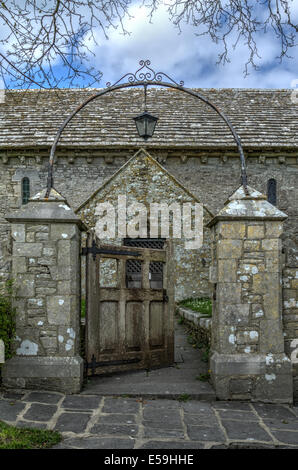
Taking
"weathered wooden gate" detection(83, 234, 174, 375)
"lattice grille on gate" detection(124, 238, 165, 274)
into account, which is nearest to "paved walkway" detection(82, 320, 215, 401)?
"weathered wooden gate" detection(83, 234, 174, 375)

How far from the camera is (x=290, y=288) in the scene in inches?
223

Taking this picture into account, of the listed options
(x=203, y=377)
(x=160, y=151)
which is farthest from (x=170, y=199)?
(x=203, y=377)

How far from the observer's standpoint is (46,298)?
215 inches

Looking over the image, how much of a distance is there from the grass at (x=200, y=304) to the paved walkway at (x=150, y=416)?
2.79m

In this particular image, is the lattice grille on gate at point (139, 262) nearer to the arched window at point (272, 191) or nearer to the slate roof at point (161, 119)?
the slate roof at point (161, 119)

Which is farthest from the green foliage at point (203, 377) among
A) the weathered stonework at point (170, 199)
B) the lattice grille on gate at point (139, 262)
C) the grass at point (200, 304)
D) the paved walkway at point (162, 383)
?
the lattice grille on gate at point (139, 262)

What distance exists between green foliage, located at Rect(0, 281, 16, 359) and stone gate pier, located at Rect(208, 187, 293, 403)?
8.72 feet

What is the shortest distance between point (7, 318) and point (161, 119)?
11412 mm

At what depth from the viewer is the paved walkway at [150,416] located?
388 cm

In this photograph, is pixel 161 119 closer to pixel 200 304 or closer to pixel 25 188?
pixel 25 188

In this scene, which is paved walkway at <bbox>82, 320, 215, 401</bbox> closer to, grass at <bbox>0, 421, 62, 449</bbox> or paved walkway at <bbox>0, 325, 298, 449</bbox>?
paved walkway at <bbox>0, 325, 298, 449</bbox>

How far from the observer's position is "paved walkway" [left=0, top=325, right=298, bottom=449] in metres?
3.88
